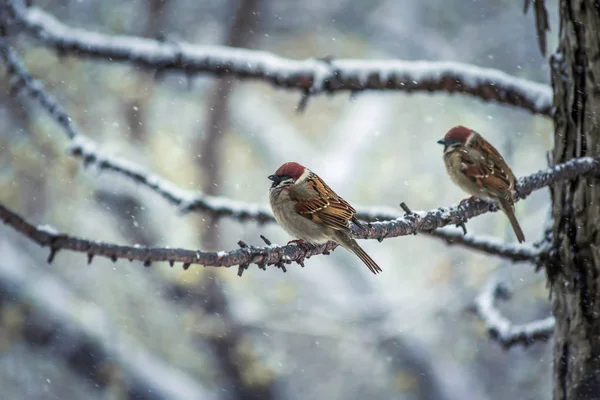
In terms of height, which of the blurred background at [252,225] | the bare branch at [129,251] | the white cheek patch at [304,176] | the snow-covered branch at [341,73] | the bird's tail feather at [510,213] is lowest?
the bare branch at [129,251]

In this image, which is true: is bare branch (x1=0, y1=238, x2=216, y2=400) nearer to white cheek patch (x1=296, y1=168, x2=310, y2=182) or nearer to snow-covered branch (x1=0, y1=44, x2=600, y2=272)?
snow-covered branch (x1=0, y1=44, x2=600, y2=272)

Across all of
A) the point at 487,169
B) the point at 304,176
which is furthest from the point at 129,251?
the point at 487,169

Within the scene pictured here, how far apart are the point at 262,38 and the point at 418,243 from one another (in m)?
3.89

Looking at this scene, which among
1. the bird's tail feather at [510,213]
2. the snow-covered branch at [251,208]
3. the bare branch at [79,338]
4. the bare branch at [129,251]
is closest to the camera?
the bare branch at [129,251]

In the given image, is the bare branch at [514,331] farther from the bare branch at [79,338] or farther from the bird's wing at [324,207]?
the bare branch at [79,338]

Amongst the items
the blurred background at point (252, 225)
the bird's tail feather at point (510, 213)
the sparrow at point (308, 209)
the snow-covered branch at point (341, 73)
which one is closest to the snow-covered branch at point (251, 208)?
the sparrow at point (308, 209)

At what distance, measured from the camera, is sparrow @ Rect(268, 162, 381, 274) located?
2.75 metres

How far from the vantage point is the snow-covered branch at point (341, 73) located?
2.92m

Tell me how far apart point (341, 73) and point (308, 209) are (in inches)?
→ 22.6

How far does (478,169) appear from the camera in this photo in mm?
3461

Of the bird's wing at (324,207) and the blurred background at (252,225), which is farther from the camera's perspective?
the blurred background at (252,225)

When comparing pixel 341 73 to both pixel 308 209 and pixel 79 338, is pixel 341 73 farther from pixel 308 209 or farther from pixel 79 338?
pixel 79 338

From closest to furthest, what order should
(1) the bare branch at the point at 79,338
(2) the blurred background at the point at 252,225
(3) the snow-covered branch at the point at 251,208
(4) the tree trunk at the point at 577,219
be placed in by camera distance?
(3) the snow-covered branch at the point at 251,208 < (4) the tree trunk at the point at 577,219 < (1) the bare branch at the point at 79,338 < (2) the blurred background at the point at 252,225

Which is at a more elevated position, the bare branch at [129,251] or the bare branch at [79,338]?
the bare branch at [79,338]
